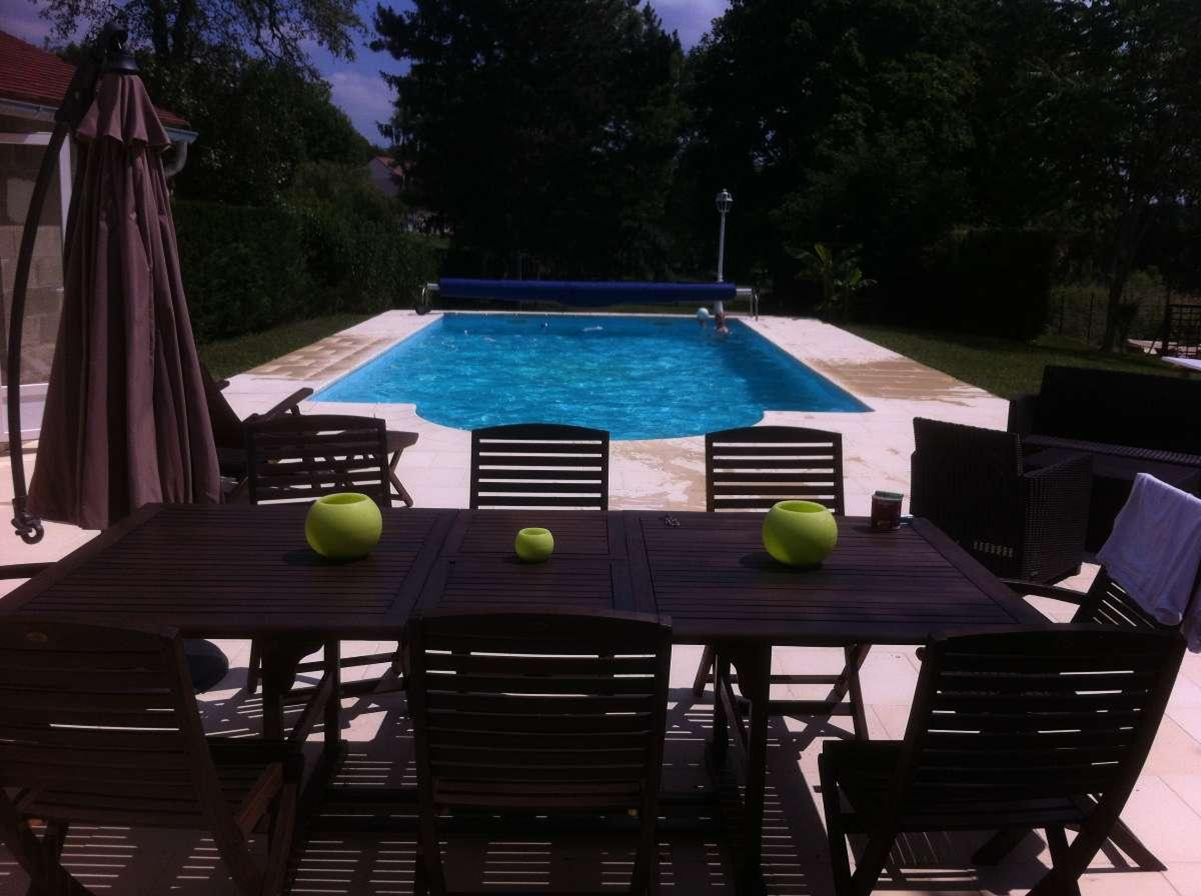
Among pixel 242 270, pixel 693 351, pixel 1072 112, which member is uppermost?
pixel 1072 112

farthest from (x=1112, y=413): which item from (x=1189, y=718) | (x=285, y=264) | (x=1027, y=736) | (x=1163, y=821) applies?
(x=285, y=264)

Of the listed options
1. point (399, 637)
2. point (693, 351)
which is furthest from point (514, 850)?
point (693, 351)

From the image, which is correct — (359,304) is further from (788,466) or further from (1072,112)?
(788,466)

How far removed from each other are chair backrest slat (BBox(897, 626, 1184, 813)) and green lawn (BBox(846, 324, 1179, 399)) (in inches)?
365

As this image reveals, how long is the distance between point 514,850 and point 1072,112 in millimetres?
16881

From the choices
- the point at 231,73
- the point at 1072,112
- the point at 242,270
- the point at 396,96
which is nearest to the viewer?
the point at 242,270

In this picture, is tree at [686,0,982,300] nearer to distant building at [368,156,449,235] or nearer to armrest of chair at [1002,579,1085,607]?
distant building at [368,156,449,235]

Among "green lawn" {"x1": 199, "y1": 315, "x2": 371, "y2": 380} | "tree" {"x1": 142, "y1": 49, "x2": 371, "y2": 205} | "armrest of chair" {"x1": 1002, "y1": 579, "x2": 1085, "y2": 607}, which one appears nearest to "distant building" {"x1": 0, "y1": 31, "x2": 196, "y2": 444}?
"green lawn" {"x1": 199, "y1": 315, "x2": 371, "y2": 380}

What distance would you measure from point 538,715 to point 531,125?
97.8 ft

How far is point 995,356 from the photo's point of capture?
599 inches

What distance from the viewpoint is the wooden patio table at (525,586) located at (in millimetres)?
2430

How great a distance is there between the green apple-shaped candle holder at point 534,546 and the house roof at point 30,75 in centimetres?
632

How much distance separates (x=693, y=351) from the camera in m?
17.2

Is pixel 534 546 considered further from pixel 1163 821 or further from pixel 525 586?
pixel 1163 821
